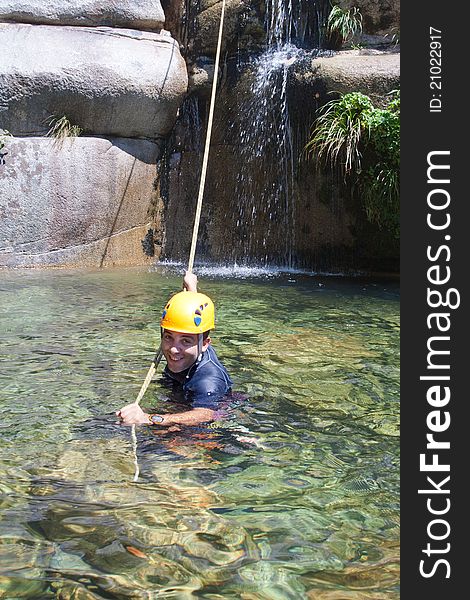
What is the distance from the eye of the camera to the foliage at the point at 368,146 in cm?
1101

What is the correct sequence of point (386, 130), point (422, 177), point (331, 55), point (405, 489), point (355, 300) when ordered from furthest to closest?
point (331, 55) < point (386, 130) < point (355, 300) < point (422, 177) < point (405, 489)

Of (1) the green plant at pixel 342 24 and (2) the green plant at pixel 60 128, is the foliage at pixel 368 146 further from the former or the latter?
(2) the green plant at pixel 60 128

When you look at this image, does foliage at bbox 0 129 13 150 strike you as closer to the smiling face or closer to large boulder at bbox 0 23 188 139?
large boulder at bbox 0 23 188 139

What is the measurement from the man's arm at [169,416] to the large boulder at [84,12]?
9.13 metres

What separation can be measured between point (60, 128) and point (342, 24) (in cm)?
433

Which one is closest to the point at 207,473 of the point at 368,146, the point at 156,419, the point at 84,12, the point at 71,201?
the point at 156,419

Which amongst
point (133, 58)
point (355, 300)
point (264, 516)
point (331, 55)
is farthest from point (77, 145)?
point (264, 516)

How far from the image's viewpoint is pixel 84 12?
12.1 m

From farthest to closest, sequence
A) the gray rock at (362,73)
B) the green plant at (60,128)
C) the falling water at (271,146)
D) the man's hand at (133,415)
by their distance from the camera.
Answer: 1. the falling water at (271,146)
2. the green plant at (60,128)
3. the gray rock at (362,73)
4. the man's hand at (133,415)

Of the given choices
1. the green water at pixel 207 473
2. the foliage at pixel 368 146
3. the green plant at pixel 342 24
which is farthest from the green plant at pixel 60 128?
the green water at pixel 207 473

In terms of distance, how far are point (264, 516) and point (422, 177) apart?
1704mm

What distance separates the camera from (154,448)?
4.05m

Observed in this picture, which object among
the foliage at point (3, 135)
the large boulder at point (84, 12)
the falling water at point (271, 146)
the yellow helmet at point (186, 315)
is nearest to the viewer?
the yellow helmet at point (186, 315)

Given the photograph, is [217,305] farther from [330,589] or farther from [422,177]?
[330,589]
